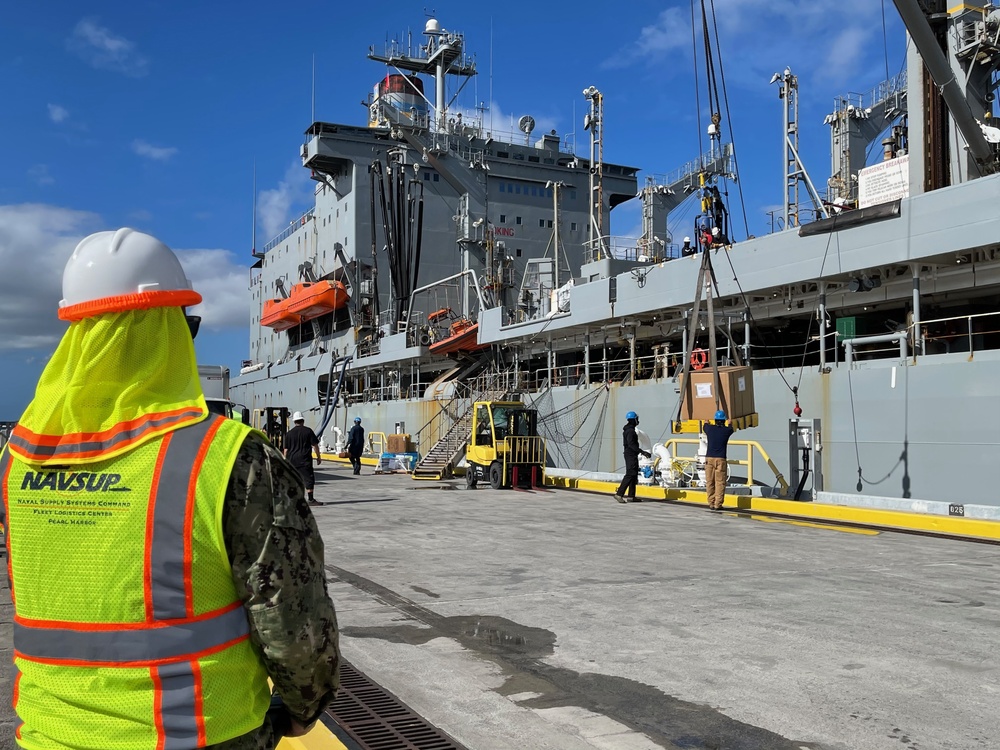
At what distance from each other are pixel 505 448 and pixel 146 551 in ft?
55.9

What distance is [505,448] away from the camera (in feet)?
61.1

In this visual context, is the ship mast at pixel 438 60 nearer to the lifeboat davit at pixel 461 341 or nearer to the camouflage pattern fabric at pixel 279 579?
the lifeboat davit at pixel 461 341

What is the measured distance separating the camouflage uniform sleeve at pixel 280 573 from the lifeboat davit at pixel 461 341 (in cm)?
2579

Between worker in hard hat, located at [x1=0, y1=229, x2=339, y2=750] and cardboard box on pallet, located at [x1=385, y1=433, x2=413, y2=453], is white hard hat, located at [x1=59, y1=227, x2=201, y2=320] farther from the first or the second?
cardboard box on pallet, located at [x1=385, y1=433, x2=413, y2=453]

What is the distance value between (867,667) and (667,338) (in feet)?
55.9

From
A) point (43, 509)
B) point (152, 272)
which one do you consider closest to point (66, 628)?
point (43, 509)

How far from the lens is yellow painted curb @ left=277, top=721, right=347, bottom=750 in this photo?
3580mm

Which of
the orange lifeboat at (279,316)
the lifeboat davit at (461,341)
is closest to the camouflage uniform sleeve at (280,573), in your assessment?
the lifeboat davit at (461,341)

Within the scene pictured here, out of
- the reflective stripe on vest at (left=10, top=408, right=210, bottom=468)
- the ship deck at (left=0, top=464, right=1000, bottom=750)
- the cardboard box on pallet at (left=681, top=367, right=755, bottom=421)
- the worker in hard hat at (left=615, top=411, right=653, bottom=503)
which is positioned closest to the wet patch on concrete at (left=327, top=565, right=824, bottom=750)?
the ship deck at (left=0, top=464, right=1000, bottom=750)

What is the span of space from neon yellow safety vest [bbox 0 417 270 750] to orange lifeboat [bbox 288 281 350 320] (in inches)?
1390

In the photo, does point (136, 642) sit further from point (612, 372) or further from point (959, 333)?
point (612, 372)

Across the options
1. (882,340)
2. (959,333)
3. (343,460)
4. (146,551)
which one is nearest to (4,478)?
(146,551)

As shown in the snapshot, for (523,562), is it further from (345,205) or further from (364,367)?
(345,205)

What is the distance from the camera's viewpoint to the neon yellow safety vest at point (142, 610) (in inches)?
64.2
